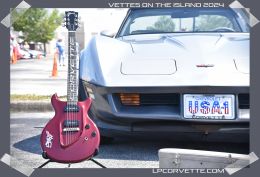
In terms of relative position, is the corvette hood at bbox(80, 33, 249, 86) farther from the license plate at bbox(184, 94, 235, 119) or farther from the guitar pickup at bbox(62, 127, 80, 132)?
the guitar pickup at bbox(62, 127, 80, 132)

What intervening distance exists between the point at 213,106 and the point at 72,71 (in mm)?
902

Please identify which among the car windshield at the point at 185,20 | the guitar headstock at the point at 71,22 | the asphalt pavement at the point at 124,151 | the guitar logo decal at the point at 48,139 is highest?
the car windshield at the point at 185,20

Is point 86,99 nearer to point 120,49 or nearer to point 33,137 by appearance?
point 120,49

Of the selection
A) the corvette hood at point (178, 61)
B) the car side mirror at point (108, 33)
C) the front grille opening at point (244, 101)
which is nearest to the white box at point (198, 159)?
the front grille opening at point (244, 101)

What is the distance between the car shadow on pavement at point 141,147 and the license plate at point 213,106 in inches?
14.5

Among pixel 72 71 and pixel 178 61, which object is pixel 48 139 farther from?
pixel 178 61

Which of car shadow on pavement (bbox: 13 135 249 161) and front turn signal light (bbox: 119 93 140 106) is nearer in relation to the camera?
front turn signal light (bbox: 119 93 140 106)

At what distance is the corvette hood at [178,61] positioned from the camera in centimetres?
281

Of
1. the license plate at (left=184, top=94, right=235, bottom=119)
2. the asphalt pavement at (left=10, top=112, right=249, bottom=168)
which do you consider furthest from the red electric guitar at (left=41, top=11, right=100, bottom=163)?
the license plate at (left=184, top=94, right=235, bottom=119)

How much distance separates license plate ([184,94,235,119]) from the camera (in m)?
2.77

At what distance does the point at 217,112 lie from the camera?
278cm

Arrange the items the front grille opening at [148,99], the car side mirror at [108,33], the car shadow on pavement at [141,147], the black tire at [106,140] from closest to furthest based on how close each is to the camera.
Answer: the front grille opening at [148,99] → the car shadow on pavement at [141,147] → the black tire at [106,140] → the car side mirror at [108,33]

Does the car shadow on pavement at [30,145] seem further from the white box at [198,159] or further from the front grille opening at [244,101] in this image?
the front grille opening at [244,101]

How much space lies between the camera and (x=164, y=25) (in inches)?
136
